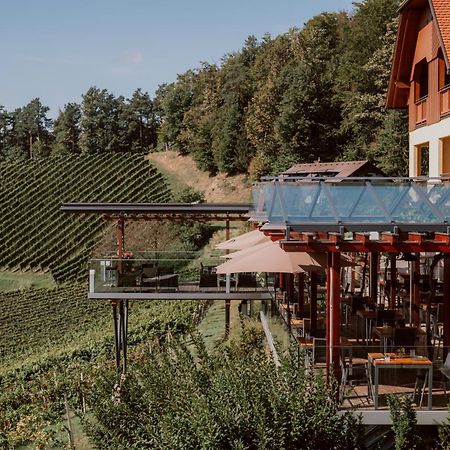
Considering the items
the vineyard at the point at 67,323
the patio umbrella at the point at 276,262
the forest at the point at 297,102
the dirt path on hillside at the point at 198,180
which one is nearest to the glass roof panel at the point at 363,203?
the patio umbrella at the point at 276,262

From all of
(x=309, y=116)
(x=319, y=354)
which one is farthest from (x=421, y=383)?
(x=309, y=116)

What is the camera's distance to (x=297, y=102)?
153ft

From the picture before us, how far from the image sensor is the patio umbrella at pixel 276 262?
1169 centimetres

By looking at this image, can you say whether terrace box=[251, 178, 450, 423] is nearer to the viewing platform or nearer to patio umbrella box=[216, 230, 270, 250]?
patio umbrella box=[216, 230, 270, 250]

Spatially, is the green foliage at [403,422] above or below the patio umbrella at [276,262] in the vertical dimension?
below

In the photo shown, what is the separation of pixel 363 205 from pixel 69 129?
94.3 metres

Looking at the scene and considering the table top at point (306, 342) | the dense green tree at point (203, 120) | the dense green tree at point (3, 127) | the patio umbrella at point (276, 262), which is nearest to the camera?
the table top at point (306, 342)

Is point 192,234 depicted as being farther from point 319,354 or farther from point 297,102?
point 319,354

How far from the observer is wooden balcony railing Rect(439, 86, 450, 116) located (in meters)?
16.1

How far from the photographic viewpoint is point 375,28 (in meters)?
45.1

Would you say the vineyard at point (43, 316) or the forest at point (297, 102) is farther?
the forest at point (297, 102)

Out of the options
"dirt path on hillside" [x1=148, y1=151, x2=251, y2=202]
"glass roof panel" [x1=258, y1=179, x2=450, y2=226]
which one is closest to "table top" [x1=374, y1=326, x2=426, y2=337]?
"glass roof panel" [x1=258, y1=179, x2=450, y2=226]

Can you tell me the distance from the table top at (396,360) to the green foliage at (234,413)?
73 cm

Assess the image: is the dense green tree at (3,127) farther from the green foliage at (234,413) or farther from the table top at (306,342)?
the green foliage at (234,413)
